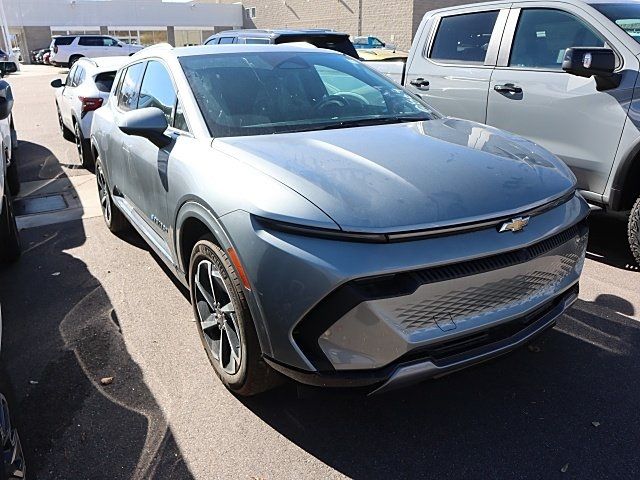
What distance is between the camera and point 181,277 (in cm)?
324

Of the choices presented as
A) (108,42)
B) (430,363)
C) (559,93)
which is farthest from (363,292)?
(108,42)

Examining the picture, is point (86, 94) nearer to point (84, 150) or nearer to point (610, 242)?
point (84, 150)

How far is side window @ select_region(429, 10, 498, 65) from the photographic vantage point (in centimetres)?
536

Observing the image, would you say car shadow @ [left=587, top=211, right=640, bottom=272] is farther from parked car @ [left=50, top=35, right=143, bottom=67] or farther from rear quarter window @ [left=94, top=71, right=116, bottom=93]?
parked car @ [left=50, top=35, right=143, bottom=67]

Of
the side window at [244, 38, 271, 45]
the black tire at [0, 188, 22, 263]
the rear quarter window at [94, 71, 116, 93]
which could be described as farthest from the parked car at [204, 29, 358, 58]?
the black tire at [0, 188, 22, 263]

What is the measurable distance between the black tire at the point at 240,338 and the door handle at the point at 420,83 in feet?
13.0

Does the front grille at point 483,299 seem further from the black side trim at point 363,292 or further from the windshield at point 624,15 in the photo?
Result: the windshield at point 624,15

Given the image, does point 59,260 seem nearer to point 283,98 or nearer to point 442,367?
point 283,98

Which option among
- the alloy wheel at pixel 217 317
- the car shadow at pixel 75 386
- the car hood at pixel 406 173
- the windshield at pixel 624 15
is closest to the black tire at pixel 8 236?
the car shadow at pixel 75 386

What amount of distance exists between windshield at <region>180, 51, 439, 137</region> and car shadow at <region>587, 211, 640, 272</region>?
209 cm

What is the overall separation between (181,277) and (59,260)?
2.05m

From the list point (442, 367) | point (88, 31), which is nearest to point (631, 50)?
point (442, 367)

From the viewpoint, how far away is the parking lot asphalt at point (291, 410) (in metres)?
2.37

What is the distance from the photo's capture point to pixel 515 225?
7.49 ft
